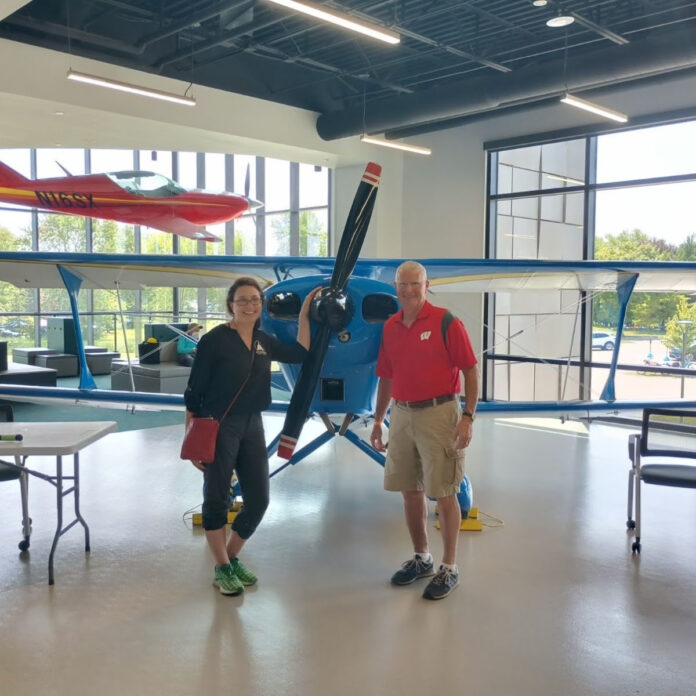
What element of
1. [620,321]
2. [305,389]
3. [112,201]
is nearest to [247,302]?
[305,389]

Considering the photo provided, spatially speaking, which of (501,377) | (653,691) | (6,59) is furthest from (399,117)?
(653,691)

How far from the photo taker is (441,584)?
3334 mm

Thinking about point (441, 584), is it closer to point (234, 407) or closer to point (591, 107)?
point (234, 407)

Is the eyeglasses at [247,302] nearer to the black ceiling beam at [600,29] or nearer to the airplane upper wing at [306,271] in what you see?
the airplane upper wing at [306,271]

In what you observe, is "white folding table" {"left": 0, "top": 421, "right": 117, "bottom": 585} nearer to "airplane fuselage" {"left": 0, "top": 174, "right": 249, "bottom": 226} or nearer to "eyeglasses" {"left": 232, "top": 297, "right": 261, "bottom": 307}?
"eyeglasses" {"left": 232, "top": 297, "right": 261, "bottom": 307}

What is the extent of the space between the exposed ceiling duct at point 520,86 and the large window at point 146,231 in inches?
129

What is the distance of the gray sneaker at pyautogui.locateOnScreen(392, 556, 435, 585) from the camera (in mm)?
3488

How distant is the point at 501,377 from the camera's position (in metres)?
10.9

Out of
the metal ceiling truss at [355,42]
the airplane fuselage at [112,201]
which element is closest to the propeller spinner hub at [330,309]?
the metal ceiling truss at [355,42]

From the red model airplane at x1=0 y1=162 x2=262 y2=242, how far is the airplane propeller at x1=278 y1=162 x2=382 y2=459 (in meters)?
7.50

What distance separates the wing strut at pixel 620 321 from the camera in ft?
17.0

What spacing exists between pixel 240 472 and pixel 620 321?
3.39 metres

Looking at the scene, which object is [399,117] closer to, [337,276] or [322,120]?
[322,120]

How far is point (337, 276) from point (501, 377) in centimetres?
742
